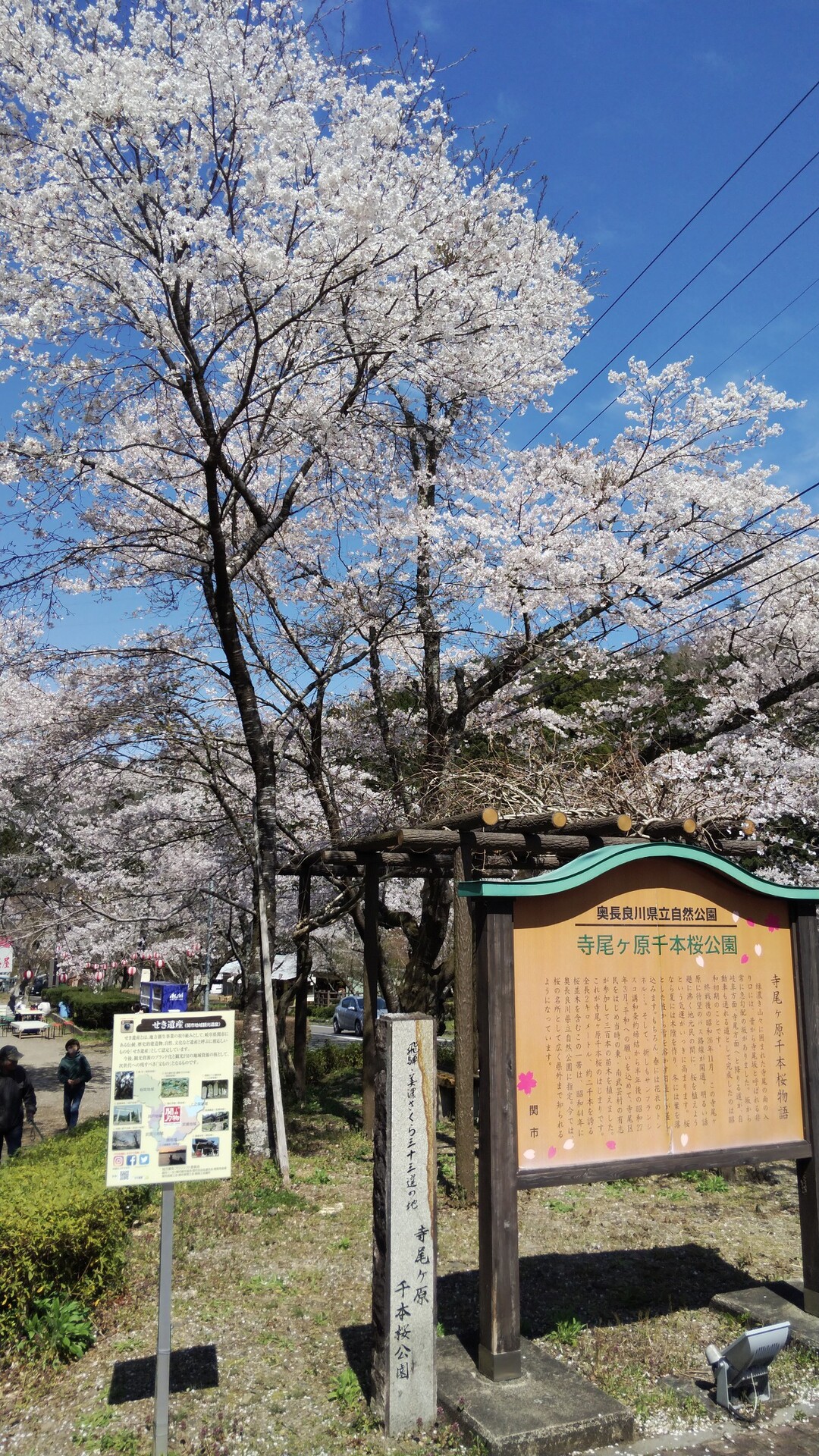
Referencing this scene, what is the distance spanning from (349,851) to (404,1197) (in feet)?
19.6

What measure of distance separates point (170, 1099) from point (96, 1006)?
3166 cm

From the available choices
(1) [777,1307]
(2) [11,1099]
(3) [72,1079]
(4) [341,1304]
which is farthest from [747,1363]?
(3) [72,1079]

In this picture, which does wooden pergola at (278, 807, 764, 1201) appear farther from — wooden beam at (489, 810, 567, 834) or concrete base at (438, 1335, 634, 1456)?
concrete base at (438, 1335, 634, 1456)

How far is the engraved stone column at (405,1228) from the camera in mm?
4297

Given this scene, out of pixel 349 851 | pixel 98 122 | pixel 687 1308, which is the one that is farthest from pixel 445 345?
pixel 687 1308

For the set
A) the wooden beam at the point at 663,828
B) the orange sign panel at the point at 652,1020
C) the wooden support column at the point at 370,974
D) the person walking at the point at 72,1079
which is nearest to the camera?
the orange sign panel at the point at 652,1020

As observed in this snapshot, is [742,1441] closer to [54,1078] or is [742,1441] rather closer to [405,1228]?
[405,1228]

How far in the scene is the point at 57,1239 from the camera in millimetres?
5289

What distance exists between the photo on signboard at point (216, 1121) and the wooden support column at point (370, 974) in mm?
5758

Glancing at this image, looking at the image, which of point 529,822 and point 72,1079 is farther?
point 72,1079

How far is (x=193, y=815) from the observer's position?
14.6 meters

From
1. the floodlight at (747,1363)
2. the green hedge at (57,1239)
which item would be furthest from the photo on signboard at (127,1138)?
the floodlight at (747,1363)

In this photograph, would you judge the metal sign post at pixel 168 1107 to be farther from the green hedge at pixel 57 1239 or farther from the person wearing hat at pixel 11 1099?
the person wearing hat at pixel 11 1099

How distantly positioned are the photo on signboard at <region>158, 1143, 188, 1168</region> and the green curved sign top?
186cm
